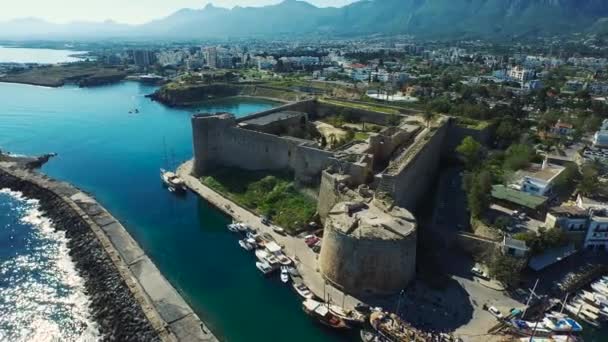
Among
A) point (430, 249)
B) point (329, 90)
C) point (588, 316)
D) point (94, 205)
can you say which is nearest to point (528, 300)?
point (588, 316)

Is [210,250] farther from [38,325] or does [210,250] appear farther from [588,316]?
[588,316]

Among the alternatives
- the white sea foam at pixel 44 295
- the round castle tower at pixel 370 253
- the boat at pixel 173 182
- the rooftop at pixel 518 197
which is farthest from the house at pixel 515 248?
the boat at pixel 173 182

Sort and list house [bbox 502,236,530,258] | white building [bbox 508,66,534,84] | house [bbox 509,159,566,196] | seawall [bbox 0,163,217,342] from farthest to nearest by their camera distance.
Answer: white building [bbox 508,66,534,84], house [bbox 509,159,566,196], house [bbox 502,236,530,258], seawall [bbox 0,163,217,342]

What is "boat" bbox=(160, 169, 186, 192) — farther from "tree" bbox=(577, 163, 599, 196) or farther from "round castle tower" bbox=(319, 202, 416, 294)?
"tree" bbox=(577, 163, 599, 196)

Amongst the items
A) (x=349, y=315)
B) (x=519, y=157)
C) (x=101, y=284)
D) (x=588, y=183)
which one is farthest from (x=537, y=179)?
(x=101, y=284)

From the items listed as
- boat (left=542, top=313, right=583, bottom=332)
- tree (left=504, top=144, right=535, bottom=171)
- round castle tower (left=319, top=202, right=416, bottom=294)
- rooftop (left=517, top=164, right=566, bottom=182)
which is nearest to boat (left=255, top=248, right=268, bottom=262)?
round castle tower (left=319, top=202, right=416, bottom=294)

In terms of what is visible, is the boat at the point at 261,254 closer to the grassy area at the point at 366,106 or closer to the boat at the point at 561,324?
the boat at the point at 561,324

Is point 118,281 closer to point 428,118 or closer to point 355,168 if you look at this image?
point 355,168
